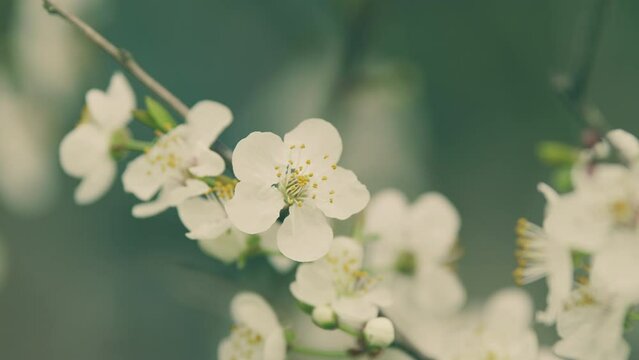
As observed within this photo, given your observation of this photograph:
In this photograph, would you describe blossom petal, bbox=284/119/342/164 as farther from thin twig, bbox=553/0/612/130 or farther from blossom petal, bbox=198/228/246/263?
thin twig, bbox=553/0/612/130

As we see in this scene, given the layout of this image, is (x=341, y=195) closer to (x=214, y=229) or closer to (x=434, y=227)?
(x=214, y=229)

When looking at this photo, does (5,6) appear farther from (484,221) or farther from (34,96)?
(484,221)

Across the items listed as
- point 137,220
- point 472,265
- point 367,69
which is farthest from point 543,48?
point 137,220

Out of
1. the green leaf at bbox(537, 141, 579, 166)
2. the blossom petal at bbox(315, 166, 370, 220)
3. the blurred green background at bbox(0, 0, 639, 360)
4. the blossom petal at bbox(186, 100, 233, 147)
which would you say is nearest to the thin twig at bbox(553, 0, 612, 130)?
the green leaf at bbox(537, 141, 579, 166)

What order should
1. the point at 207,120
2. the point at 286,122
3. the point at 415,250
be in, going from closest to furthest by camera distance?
the point at 207,120 → the point at 415,250 → the point at 286,122

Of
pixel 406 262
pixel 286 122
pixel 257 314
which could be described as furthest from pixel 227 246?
pixel 286 122

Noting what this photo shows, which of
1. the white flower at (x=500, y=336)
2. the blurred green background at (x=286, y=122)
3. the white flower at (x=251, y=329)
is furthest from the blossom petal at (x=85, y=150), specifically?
the blurred green background at (x=286, y=122)
